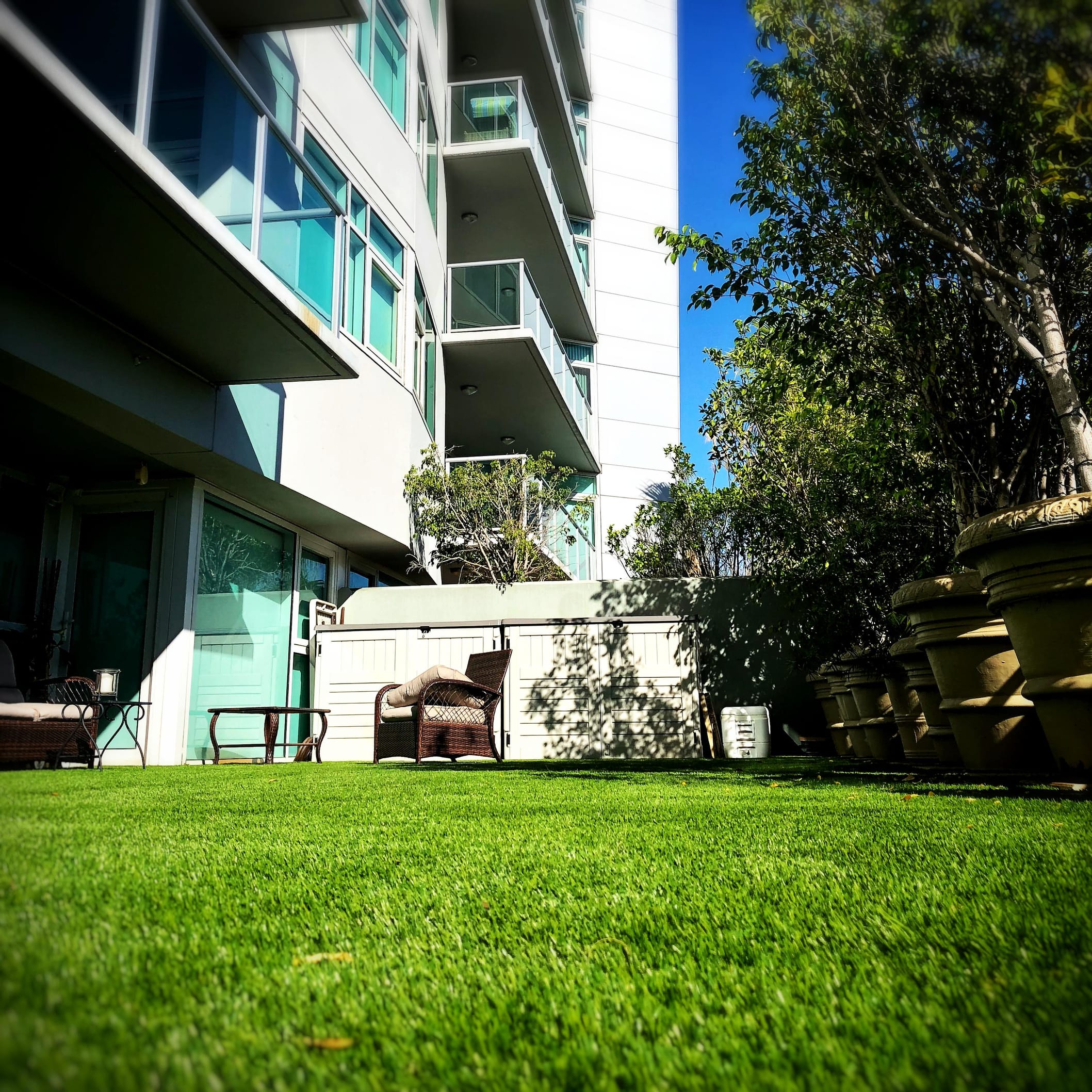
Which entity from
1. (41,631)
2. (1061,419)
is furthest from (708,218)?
(41,631)

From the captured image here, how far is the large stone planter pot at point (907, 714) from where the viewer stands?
630 cm

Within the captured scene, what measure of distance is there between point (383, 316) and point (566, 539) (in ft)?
15.8

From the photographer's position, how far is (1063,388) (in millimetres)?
3832

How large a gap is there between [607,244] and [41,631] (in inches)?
764

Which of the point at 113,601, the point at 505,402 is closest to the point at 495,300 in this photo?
the point at 505,402

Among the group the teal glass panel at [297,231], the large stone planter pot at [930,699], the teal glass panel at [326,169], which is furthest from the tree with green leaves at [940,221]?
the teal glass panel at [326,169]

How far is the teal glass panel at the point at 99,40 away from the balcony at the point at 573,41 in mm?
16529

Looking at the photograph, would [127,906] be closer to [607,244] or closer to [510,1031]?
[510,1031]

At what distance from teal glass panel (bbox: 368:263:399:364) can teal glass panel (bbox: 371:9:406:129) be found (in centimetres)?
255

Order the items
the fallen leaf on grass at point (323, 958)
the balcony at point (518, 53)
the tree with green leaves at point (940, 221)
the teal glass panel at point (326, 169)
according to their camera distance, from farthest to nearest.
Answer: the balcony at point (518, 53) → the teal glass panel at point (326, 169) → the tree with green leaves at point (940, 221) → the fallen leaf on grass at point (323, 958)

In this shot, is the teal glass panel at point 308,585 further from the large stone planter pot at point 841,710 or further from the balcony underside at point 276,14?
the large stone planter pot at point 841,710

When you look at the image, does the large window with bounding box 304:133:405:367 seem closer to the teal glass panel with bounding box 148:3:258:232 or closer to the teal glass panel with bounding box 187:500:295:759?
the teal glass panel with bounding box 187:500:295:759

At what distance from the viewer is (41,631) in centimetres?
814

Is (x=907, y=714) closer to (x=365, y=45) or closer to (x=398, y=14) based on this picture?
(x=365, y=45)
